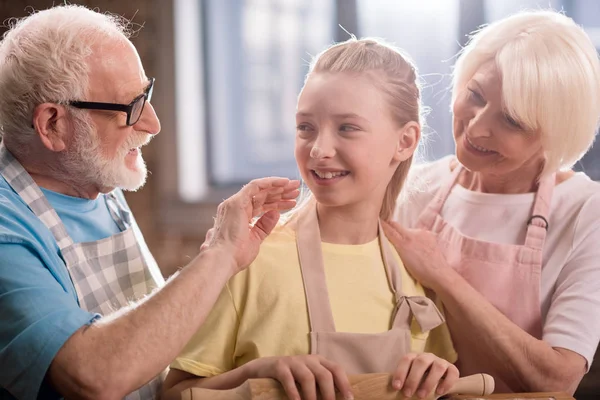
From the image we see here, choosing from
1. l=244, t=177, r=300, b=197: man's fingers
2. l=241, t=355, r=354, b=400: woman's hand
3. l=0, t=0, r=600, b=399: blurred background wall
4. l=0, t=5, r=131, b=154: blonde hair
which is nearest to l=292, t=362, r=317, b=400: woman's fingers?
l=241, t=355, r=354, b=400: woman's hand

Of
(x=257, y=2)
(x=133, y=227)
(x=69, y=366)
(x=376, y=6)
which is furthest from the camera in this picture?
(x=257, y=2)

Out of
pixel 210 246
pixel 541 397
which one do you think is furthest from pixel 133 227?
pixel 541 397

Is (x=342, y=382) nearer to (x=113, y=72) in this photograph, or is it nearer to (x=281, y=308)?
(x=281, y=308)

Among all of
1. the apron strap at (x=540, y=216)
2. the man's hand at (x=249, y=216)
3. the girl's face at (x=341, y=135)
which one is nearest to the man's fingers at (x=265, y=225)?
the man's hand at (x=249, y=216)

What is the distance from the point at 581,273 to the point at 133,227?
1043 mm

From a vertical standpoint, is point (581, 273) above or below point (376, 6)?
below

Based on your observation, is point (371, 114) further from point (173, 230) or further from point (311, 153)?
point (173, 230)

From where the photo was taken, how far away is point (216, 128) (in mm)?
4211

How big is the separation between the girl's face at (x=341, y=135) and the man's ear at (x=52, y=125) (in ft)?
1.69

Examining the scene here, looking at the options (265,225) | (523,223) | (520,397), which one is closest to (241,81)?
(523,223)

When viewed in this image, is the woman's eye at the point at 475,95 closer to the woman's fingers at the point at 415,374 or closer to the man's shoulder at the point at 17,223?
the woman's fingers at the point at 415,374

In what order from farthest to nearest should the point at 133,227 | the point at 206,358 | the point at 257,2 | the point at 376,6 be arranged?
the point at 257,2, the point at 376,6, the point at 133,227, the point at 206,358

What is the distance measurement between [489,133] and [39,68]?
0.99 m

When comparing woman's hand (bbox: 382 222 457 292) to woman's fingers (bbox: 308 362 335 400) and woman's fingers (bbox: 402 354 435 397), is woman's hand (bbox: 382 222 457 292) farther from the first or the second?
woman's fingers (bbox: 308 362 335 400)
